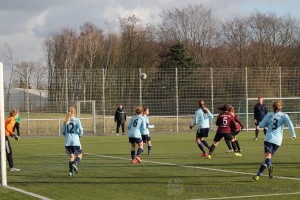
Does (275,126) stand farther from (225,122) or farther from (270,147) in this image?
(225,122)

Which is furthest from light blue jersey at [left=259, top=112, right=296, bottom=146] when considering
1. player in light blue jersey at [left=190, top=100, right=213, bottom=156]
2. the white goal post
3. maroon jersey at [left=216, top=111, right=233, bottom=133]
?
the white goal post

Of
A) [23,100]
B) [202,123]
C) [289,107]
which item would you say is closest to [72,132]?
[202,123]

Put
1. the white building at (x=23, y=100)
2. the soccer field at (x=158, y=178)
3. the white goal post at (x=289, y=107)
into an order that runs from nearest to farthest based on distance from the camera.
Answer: the soccer field at (x=158, y=178), the white building at (x=23, y=100), the white goal post at (x=289, y=107)

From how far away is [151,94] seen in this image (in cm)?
3838

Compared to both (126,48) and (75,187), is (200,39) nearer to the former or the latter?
(126,48)

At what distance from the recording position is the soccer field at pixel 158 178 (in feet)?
35.0

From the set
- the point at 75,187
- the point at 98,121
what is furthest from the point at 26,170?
the point at 98,121

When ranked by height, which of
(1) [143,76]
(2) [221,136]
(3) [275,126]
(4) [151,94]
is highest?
(1) [143,76]

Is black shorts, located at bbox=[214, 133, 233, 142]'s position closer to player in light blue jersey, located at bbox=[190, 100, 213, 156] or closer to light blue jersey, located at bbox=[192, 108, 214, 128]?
player in light blue jersey, located at bbox=[190, 100, 213, 156]

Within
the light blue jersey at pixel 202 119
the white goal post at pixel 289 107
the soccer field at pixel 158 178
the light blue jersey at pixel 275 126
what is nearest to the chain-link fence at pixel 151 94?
the white goal post at pixel 289 107

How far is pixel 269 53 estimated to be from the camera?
6369cm

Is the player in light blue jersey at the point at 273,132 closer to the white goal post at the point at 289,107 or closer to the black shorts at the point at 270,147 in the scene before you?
the black shorts at the point at 270,147

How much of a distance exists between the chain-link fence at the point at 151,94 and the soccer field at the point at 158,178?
17.7 meters

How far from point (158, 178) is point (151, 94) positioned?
25553 millimetres
